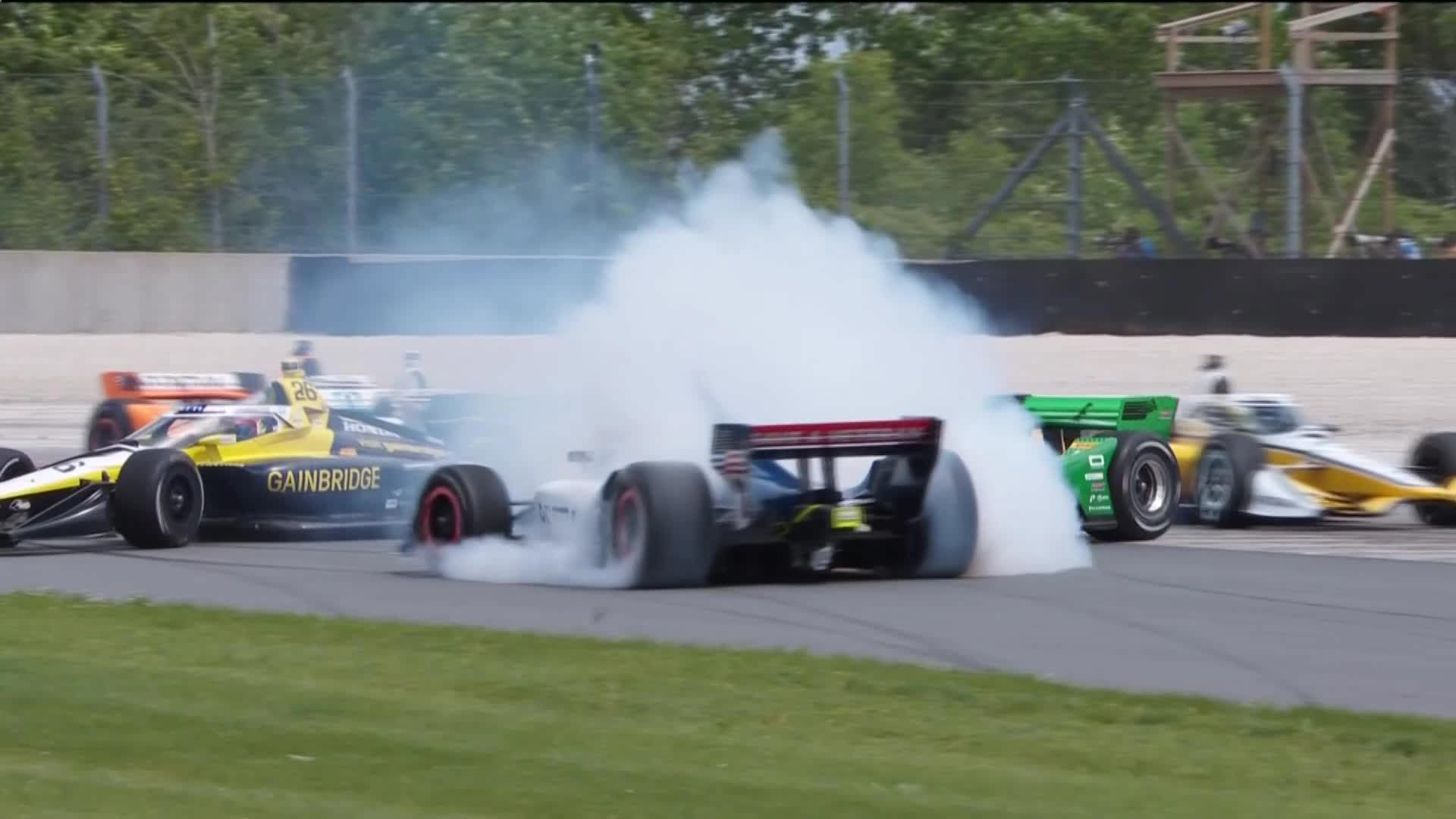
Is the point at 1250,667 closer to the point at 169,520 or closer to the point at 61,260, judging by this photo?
the point at 169,520

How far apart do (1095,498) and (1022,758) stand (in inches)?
291

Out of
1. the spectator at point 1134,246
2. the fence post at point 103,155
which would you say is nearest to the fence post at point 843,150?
the spectator at point 1134,246

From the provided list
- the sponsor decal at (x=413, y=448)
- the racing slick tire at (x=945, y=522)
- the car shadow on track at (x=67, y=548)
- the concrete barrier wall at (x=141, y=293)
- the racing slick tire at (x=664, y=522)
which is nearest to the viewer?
the racing slick tire at (x=664, y=522)

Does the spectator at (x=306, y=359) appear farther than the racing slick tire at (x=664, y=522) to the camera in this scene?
Yes

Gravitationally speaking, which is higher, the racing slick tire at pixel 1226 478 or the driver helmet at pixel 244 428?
the driver helmet at pixel 244 428

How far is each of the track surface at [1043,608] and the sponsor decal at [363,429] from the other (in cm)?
123

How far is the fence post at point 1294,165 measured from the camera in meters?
23.2

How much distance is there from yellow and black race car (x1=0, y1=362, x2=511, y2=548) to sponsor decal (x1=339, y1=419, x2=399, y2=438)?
0.01 m

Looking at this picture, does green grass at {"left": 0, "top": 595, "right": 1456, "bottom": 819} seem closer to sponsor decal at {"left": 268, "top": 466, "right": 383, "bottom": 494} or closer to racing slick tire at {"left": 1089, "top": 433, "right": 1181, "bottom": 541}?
sponsor decal at {"left": 268, "top": 466, "right": 383, "bottom": 494}

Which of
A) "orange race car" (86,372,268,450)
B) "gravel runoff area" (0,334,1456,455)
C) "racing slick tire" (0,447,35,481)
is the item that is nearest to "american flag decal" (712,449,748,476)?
"racing slick tire" (0,447,35,481)

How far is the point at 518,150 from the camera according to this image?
2812 cm

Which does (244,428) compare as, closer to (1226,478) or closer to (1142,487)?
(1142,487)

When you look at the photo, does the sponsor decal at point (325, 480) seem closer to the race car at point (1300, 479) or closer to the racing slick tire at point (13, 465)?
the racing slick tire at point (13, 465)

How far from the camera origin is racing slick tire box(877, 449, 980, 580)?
11414 millimetres
